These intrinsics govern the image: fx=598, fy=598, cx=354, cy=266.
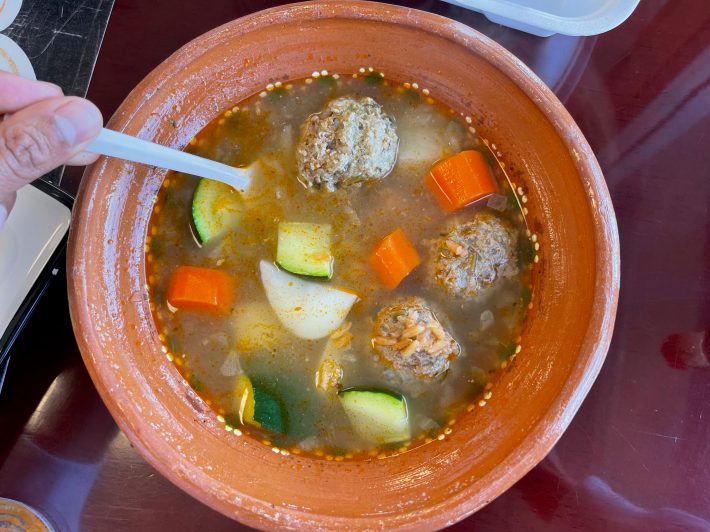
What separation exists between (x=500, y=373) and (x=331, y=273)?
559 millimetres

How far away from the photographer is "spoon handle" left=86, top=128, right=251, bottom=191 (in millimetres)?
1365

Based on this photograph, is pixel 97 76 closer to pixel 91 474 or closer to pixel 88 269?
pixel 88 269

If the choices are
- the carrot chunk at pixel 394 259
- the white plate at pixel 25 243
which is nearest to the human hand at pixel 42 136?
the white plate at pixel 25 243

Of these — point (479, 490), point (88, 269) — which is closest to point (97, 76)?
point (88, 269)

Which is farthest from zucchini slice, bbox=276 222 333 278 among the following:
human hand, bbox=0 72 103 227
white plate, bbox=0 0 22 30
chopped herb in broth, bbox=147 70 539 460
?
white plate, bbox=0 0 22 30

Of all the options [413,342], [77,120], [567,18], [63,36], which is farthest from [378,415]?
[63,36]

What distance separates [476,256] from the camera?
5.45 ft

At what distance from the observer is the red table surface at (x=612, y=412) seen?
182cm

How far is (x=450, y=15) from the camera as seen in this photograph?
6.17ft

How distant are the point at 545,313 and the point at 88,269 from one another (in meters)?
1.21

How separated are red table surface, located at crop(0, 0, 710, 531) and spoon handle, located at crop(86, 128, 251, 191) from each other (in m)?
0.51

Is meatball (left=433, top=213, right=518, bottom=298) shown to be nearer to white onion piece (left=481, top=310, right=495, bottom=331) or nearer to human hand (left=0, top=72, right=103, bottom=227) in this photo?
white onion piece (left=481, top=310, right=495, bottom=331)

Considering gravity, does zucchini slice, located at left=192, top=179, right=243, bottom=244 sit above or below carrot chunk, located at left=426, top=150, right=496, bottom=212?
below

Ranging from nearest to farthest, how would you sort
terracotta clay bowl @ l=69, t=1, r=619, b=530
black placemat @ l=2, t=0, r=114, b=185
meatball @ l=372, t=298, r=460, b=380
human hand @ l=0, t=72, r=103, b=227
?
human hand @ l=0, t=72, r=103, b=227 < terracotta clay bowl @ l=69, t=1, r=619, b=530 < meatball @ l=372, t=298, r=460, b=380 < black placemat @ l=2, t=0, r=114, b=185
